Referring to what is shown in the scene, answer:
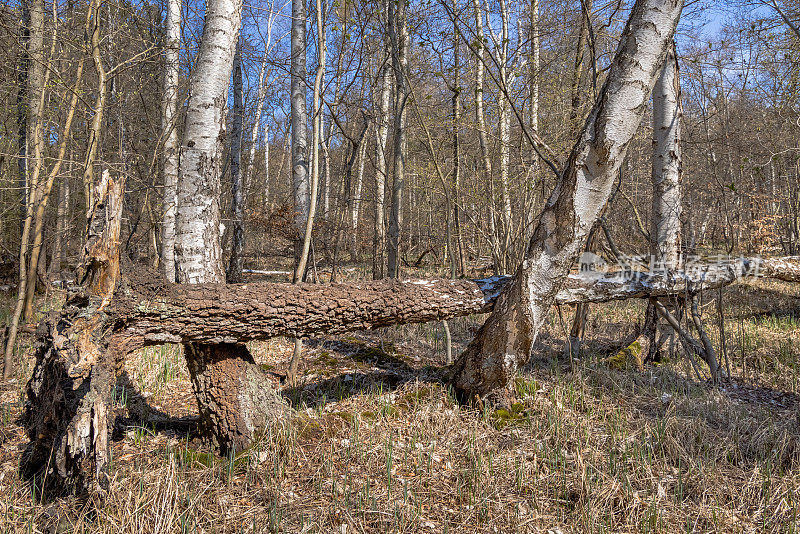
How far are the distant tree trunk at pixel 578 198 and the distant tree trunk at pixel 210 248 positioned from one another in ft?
5.56

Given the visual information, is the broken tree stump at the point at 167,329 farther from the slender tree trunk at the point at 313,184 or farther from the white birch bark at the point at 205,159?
the slender tree trunk at the point at 313,184

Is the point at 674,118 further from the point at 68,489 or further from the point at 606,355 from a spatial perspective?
the point at 68,489

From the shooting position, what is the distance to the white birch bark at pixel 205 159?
286 centimetres

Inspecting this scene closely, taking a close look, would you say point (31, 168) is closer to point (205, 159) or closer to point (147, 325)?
point (205, 159)

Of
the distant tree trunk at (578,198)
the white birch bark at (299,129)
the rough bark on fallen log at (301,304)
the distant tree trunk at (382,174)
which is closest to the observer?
the rough bark on fallen log at (301,304)

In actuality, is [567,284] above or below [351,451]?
above

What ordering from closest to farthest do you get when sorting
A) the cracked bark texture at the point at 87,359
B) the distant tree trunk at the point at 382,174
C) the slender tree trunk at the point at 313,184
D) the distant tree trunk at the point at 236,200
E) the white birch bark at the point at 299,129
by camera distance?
the cracked bark texture at the point at 87,359, the slender tree trunk at the point at 313,184, the distant tree trunk at the point at 382,174, the white birch bark at the point at 299,129, the distant tree trunk at the point at 236,200

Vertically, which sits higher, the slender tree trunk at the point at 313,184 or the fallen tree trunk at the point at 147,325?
the slender tree trunk at the point at 313,184

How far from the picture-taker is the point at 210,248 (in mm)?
2934

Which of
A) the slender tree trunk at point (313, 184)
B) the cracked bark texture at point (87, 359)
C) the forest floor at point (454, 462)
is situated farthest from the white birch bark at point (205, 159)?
the forest floor at point (454, 462)

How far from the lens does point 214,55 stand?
9.80ft

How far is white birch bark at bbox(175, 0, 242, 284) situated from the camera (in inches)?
113

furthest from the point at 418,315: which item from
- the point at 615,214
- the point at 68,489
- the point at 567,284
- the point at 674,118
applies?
the point at 615,214

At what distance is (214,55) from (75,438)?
246cm
